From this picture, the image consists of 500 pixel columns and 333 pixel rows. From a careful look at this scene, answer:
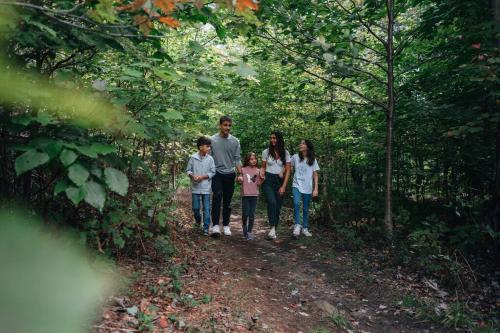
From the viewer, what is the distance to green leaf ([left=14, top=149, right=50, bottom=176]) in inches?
91.2

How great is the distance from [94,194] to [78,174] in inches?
6.5

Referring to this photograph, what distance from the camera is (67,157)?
232 cm

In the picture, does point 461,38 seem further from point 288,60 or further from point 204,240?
point 204,240

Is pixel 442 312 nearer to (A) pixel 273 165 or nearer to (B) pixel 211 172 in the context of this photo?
(A) pixel 273 165

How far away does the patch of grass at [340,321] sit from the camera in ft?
14.8

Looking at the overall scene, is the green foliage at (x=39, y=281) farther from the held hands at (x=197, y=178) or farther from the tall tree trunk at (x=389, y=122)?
the tall tree trunk at (x=389, y=122)

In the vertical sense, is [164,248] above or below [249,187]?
below

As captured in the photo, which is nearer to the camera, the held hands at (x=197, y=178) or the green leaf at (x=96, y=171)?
the green leaf at (x=96, y=171)

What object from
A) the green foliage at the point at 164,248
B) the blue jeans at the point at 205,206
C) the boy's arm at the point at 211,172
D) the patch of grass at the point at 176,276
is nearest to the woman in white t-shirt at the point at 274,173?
the boy's arm at the point at 211,172

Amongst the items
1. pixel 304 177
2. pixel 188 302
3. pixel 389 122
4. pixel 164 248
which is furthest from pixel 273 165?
pixel 188 302

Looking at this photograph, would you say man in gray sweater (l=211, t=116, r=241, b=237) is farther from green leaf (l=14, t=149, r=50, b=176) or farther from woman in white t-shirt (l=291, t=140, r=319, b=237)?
green leaf (l=14, t=149, r=50, b=176)

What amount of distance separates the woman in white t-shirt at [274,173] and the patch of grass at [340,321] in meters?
3.52

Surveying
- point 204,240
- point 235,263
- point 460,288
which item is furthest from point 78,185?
point 460,288

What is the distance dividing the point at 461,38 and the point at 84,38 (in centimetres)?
596
